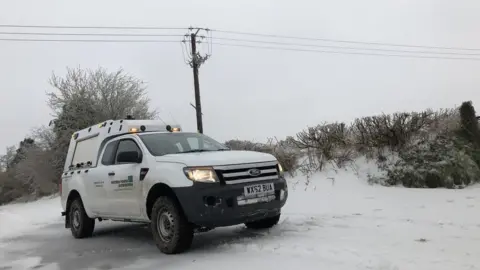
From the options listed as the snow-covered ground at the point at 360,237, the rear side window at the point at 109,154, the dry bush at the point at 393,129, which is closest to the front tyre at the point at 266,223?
the snow-covered ground at the point at 360,237

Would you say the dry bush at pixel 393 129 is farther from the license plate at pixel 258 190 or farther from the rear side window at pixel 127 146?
the rear side window at pixel 127 146

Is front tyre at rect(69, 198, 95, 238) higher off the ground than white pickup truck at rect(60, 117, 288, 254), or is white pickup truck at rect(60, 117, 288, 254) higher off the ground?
white pickup truck at rect(60, 117, 288, 254)

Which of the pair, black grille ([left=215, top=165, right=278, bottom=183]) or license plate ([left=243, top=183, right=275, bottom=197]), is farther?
license plate ([left=243, top=183, right=275, bottom=197])

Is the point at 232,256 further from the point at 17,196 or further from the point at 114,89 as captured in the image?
the point at 17,196

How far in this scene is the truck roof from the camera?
8.63 metres

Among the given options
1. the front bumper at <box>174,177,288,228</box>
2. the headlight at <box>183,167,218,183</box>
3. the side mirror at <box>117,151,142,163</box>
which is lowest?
the front bumper at <box>174,177,288,228</box>

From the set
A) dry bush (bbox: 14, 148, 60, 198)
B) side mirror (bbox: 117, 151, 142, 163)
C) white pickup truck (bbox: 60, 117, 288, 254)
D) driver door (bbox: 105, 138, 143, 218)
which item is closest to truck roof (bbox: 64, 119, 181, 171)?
white pickup truck (bbox: 60, 117, 288, 254)

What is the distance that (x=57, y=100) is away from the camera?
29.5 m

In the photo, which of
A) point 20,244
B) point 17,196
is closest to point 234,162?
point 20,244

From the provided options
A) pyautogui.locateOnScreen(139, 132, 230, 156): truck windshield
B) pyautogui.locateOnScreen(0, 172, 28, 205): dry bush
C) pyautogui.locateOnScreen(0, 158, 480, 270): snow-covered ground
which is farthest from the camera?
pyautogui.locateOnScreen(0, 172, 28, 205): dry bush

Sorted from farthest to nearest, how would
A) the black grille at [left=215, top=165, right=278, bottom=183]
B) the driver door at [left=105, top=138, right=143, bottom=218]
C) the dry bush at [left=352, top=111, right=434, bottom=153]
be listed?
the dry bush at [left=352, top=111, right=434, bottom=153] → the driver door at [left=105, top=138, right=143, bottom=218] → the black grille at [left=215, top=165, right=278, bottom=183]

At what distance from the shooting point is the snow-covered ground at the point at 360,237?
510cm

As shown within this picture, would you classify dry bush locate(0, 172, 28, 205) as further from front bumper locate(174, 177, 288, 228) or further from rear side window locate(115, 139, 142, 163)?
front bumper locate(174, 177, 288, 228)

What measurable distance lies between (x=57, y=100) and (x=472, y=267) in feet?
94.7
